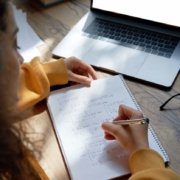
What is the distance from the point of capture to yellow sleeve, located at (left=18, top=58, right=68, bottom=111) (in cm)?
97

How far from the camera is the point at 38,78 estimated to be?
3.25ft

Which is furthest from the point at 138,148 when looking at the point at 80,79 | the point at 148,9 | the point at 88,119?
the point at 148,9

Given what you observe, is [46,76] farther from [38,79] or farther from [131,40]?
[131,40]

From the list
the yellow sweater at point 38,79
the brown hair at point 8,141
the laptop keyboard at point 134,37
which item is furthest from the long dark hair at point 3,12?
the laptop keyboard at point 134,37

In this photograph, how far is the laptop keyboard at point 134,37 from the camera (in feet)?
3.60

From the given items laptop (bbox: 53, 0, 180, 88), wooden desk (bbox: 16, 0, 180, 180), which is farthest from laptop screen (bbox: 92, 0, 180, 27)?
wooden desk (bbox: 16, 0, 180, 180)

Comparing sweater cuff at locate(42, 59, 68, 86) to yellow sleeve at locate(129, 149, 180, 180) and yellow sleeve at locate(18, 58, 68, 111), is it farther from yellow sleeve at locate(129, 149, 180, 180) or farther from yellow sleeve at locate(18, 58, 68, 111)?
yellow sleeve at locate(129, 149, 180, 180)

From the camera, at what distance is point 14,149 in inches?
26.1

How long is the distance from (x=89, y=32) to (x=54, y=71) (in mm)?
230

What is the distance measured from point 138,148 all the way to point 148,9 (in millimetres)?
492

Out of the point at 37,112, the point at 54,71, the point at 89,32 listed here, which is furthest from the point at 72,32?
the point at 37,112

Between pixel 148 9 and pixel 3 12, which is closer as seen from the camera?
pixel 3 12

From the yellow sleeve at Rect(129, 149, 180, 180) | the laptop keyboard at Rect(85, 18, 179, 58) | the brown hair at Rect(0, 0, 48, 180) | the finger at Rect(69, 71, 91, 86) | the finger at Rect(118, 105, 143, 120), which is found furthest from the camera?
the laptop keyboard at Rect(85, 18, 179, 58)

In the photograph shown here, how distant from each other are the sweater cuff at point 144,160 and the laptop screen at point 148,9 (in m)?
0.47
